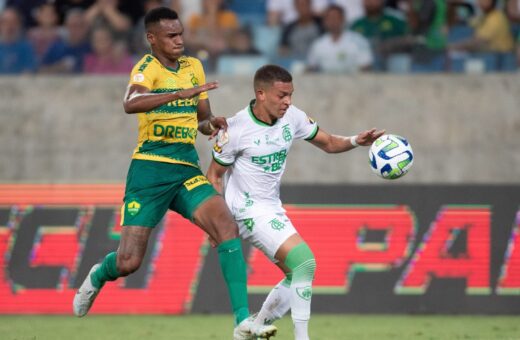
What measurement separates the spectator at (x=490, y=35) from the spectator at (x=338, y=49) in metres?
1.12

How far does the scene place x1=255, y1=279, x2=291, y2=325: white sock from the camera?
28.7 feet

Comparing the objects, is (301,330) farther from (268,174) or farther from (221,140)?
(221,140)

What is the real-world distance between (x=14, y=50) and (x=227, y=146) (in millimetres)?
6635

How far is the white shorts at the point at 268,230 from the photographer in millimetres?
8477

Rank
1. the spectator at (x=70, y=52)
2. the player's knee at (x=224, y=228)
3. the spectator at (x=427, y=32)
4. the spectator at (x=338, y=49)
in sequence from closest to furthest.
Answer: the player's knee at (x=224, y=228) < the spectator at (x=427, y=32) < the spectator at (x=338, y=49) < the spectator at (x=70, y=52)

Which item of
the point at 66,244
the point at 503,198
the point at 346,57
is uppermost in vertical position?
the point at 346,57

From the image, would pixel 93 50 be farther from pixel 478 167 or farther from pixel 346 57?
pixel 478 167

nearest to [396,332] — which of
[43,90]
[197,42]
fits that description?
[197,42]

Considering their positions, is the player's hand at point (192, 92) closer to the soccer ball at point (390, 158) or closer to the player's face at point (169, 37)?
the player's face at point (169, 37)

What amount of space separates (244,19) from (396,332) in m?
5.58

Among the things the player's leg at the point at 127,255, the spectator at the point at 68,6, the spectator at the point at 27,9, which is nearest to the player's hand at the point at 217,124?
the player's leg at the point at 127,255

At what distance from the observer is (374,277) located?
12.2 metres

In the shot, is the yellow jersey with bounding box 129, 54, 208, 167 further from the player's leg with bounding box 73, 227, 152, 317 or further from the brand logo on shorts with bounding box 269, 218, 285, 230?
the brand logo on shorts with bounding box 269, 218, 285, 230

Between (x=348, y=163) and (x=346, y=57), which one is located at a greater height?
(x=346, y=57)
